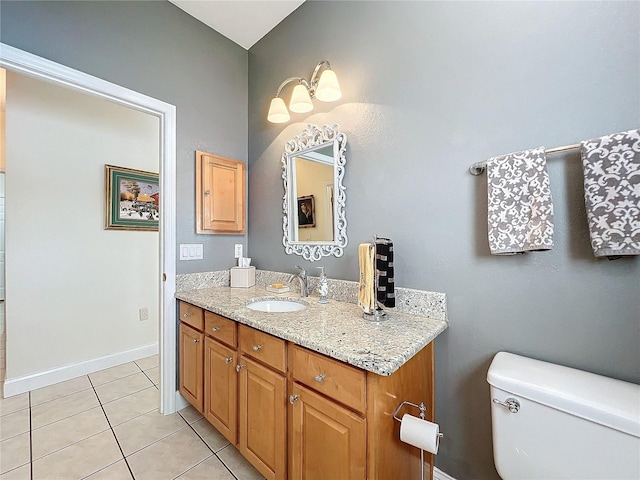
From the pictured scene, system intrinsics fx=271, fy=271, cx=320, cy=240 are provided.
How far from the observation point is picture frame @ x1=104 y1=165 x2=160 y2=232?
2.54 metres

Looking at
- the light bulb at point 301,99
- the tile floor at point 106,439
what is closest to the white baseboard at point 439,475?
the tile floor at point 106,439

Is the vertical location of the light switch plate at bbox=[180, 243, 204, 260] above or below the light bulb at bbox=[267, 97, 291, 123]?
below

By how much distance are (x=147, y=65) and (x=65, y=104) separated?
1169 mm

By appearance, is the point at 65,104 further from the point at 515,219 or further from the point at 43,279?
the point at 515,219

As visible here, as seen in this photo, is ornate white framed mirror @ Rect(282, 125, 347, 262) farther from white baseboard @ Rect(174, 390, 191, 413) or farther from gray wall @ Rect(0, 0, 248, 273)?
white baseboard @ Rect(174, 390, 191, 413)

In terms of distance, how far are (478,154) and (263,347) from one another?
1.26m

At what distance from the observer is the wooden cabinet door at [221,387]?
1.39 meters

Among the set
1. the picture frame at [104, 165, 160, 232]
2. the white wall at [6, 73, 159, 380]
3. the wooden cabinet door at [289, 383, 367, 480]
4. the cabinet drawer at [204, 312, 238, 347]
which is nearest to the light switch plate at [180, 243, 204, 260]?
the cabinet drawer at [204, 312, 238, 347]

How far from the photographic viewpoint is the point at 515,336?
1073 mm

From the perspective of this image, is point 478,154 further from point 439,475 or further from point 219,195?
point 219,195

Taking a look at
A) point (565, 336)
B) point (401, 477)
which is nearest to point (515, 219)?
point (565, 336)

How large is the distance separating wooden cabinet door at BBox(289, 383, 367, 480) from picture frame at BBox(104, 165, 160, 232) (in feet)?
→ 7.17

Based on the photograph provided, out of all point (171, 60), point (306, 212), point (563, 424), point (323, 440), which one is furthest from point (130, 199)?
point (563, 424)

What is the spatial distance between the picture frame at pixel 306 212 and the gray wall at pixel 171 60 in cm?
69
